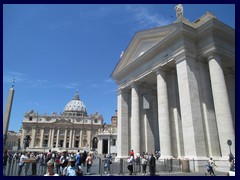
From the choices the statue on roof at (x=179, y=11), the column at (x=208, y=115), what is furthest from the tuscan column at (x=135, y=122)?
the statue on roof at (x=179, y=11)

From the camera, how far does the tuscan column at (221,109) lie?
16.2 m

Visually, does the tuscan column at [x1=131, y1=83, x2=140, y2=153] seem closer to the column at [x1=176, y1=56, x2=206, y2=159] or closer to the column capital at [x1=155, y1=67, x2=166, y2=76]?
→ the column capital at [x1=155, y1=67, x2=166, y2=76]

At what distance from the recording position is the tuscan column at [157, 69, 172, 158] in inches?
775

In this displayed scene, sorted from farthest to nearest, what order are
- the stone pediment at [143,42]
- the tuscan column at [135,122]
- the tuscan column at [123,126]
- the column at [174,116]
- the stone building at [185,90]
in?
the tuscan column at [123,126], the tuscan column at [135,122], the stone pediment at [143,42], the column at [174,116], the stone building at [185,90]

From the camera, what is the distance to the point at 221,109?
16.8m

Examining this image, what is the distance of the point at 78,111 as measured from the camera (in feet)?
488

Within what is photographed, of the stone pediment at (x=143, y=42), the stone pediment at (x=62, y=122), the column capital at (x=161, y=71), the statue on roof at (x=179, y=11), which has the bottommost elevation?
the column capital at (x=161, y=71)

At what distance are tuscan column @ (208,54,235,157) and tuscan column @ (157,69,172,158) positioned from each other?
4889 mm

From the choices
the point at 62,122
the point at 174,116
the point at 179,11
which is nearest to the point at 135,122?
the point at 174,116

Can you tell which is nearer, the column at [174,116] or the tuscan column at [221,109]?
the tuscan column at [221,109]

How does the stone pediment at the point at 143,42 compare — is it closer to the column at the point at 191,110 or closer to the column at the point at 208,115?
the column at the point at 191,110
